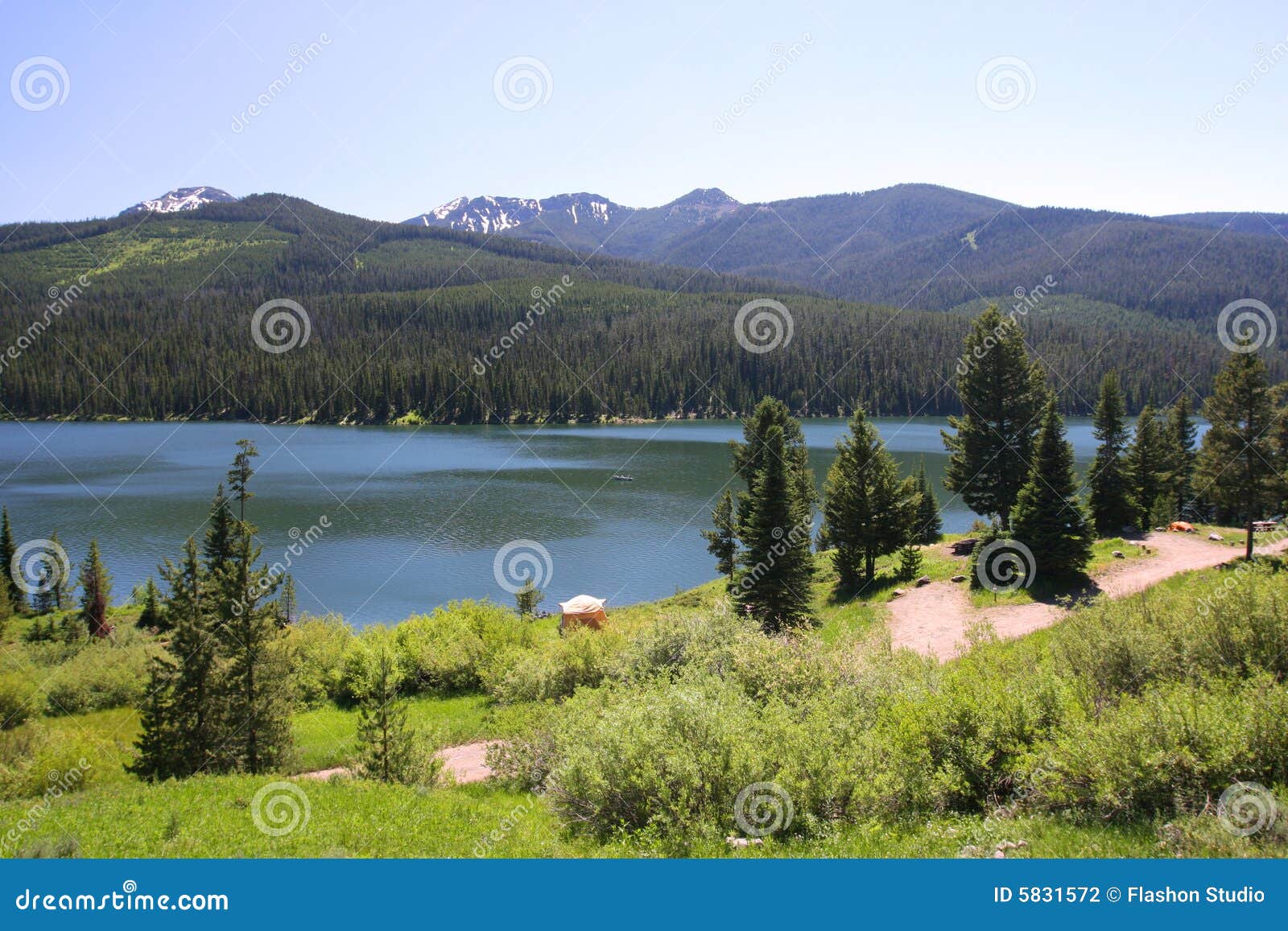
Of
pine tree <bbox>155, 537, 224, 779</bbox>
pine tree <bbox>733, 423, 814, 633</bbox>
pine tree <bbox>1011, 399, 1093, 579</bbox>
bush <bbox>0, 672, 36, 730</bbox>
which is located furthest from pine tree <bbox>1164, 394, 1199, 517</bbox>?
bush <bbox>0, 672, 36, 730</bbox>

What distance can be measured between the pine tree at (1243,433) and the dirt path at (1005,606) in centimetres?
204

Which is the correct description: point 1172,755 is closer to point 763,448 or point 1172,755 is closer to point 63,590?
point 763,448

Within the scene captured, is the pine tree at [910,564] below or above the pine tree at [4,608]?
above

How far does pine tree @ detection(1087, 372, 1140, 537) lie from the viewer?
35.1 m

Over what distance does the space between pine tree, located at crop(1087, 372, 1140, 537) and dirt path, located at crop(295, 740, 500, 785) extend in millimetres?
31221

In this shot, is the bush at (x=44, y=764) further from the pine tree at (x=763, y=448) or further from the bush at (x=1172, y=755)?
the pine tree at (x=763, y=448)

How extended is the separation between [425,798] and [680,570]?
32.8 meters

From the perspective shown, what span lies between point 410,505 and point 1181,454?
60.6 metres

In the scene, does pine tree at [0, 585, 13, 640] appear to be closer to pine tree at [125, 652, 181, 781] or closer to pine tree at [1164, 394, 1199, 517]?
pine tree at [125, 652, 181, 781]

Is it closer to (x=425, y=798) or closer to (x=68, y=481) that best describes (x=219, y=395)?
(x=68, y=481)

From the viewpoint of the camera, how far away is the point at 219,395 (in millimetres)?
143750

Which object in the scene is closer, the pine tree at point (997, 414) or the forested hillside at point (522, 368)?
the pine tree at point (997, 414)

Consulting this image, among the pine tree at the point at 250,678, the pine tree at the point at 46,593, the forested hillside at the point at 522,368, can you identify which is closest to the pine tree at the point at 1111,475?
the pine tree at the point at 250,678

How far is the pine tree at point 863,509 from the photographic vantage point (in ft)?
96.9
